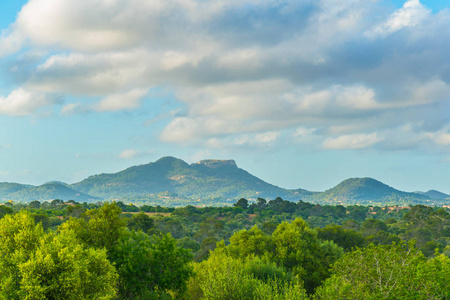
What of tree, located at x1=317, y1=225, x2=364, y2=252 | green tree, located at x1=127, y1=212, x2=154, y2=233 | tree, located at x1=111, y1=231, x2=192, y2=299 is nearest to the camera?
tree, located at x1=111, y1=231, x2=192, y2=299

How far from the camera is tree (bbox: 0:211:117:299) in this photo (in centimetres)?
2823

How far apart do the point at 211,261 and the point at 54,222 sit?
72508 millimetres

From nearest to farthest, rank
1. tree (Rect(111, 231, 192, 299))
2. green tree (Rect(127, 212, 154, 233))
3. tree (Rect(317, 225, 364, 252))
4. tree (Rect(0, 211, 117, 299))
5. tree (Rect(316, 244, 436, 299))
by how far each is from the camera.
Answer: tree (Rect(316, 244, 436, 299))
tree (Rect(0, 211, 117, 299))
tree (Rect(111, 231, 192, 299))
tree (Rect(317, 225, 364, 252))
green tree (Rect(127, 212, 154, 233))

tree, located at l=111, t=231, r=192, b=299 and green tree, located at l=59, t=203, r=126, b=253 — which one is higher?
green tree, located at l=59, t=203, r=126, b=253

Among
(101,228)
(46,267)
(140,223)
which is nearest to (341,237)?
(140,223)

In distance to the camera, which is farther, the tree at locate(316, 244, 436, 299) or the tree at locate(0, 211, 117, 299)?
the tree at locate(0, 211, 117, 299)

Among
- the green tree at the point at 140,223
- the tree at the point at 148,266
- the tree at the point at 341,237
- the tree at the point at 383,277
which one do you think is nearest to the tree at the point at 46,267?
the tree at the point at 148,266

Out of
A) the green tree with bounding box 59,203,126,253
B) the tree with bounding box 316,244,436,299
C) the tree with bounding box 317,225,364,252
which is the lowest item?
the tree with bounding box 317,225,364,252

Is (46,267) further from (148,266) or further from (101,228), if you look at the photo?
(148,266)

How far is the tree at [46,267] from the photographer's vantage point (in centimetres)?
2823

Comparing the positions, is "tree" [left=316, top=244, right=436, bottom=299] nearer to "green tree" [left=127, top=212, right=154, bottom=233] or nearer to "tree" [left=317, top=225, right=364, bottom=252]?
"tree" [left=317, top=225, right=364, bottom=252]

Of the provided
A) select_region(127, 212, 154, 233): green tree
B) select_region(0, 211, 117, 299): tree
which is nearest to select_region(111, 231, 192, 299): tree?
select_region(0, 211, 117, 299): tree

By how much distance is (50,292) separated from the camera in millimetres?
28656

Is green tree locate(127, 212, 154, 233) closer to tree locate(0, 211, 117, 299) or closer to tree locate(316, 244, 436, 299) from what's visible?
tree locate(0, 211, 117, 299)
